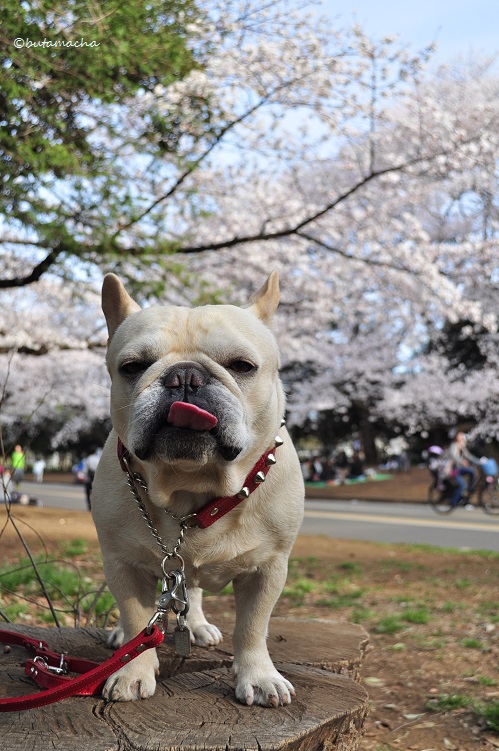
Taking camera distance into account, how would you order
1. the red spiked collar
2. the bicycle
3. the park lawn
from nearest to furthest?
1. the red spiked collar
2. the park lawn
3. the bicycle

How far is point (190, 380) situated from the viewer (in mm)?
1921

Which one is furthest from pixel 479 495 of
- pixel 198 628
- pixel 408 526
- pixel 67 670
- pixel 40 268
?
pixel 67 670

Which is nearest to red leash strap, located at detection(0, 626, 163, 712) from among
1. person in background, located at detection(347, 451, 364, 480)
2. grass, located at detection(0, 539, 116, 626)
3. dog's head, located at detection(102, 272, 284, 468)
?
dog's head, located at detection(102, 272, 284, 468)

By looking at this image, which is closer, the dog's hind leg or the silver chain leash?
the silver chain leash

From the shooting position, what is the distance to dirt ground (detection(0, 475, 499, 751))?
345cm

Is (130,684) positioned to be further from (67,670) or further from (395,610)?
(395,610)

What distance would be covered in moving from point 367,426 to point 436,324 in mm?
6085

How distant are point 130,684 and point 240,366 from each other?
1.08 m

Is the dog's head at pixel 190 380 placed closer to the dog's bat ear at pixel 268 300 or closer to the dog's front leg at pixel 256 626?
the dog's bat ear at pixel 268 300

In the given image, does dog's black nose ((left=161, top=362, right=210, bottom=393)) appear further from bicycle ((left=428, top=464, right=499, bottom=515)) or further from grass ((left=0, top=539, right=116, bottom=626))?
bicycle ((left=428, top=464, right=499, bottom=515))

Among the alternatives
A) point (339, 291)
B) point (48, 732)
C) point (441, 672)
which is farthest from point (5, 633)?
point (339, 291)

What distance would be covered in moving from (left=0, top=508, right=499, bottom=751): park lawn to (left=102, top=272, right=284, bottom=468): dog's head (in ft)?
6.02

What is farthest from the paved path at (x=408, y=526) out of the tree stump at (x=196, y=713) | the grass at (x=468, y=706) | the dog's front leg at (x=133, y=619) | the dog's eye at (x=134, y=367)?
the dog's eye at (x=134, y=367)

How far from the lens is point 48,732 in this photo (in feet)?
6.40
